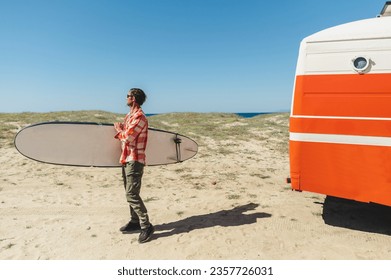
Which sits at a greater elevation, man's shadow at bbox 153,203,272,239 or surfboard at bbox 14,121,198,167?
surfboard at bbox 14,121,198,167

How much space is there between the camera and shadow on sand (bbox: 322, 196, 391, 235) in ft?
18.4

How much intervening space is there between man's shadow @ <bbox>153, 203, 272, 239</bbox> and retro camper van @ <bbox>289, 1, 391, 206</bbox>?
1569mm

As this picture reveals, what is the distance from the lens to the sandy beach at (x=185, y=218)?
472 cm

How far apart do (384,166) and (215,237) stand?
3.03 meters

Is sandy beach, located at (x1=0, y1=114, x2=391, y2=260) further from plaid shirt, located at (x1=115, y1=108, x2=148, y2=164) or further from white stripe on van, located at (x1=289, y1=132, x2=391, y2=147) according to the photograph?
white stripe on van, located at (x1=289, y1=132, x2=391, y2=147)

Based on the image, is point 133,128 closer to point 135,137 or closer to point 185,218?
point 135,137

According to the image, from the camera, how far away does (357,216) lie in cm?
617

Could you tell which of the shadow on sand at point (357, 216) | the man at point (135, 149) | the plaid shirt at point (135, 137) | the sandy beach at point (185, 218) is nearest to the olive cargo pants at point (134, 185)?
the man at point (135, 149)

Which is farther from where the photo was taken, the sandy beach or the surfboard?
the surfboard

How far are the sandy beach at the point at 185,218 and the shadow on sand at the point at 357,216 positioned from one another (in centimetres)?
2

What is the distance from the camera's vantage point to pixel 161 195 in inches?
312

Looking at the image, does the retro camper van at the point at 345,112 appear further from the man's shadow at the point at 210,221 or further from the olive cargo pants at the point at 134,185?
the olive cargo pants at the point at 134,185

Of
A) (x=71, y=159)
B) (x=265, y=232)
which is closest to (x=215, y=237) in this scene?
(x=265, y=232)

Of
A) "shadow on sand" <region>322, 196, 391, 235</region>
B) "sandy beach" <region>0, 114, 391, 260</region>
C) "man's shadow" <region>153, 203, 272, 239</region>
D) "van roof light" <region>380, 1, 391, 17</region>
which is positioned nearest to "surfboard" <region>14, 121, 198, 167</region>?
"sandy beach" <region>0, 114, 391, 260</region>
